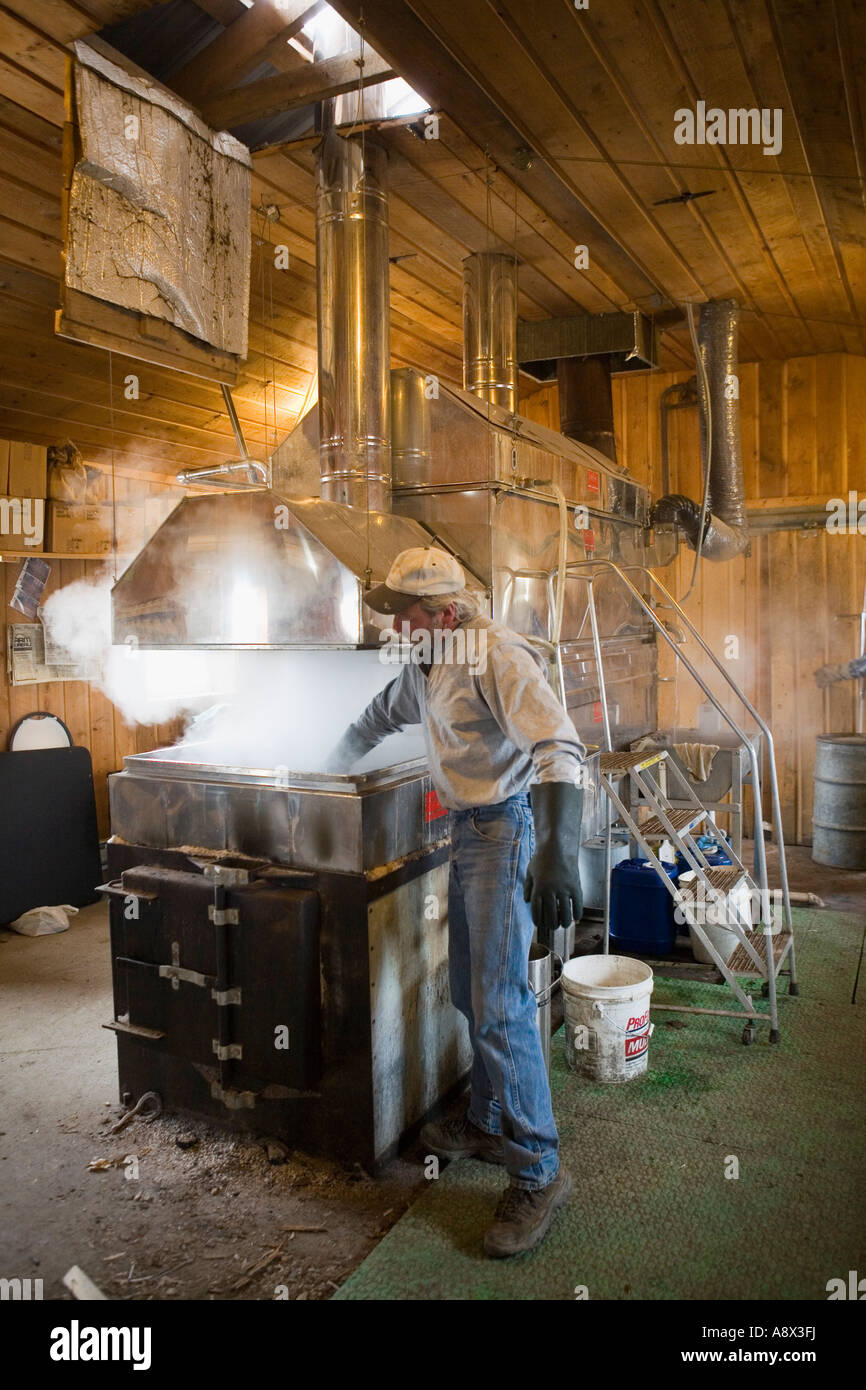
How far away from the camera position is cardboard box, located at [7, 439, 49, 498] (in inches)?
183

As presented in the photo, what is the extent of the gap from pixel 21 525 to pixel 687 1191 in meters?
4.41

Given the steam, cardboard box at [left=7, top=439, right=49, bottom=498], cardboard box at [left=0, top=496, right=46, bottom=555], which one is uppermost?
cardboard box at [left=7, top=439, right=49, bottom=498]

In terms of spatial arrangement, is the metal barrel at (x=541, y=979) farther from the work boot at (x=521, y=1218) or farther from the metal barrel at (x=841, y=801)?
the metal barrel at (x=841, y=801)

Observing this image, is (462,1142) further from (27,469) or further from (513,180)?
(27,469)

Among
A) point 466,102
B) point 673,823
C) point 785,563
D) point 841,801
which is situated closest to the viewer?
point 466,102

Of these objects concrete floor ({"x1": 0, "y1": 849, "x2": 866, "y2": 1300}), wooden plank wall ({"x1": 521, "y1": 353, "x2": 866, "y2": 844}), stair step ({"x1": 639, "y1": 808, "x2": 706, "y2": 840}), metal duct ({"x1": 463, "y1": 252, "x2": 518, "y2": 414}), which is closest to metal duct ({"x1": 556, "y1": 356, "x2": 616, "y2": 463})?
Answer: metal duct ({"x1": 463, "y1": 252, "x2": 518, "y2": 414})

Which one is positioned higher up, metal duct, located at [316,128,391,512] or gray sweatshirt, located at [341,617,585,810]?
metal duct, located at [316,128,391,512]

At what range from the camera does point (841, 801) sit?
18.1 ft

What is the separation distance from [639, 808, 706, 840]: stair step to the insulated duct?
2.16 metres

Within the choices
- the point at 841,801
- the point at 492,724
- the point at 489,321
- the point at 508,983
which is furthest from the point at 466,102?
the point at 841,801

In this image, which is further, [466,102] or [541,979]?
[466,102]

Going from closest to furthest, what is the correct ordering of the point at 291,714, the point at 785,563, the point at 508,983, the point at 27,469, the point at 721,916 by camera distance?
the point at 508,983 → the point at 721,916 → the point at 291,714 → the point at 27,469 → the point at 785,563

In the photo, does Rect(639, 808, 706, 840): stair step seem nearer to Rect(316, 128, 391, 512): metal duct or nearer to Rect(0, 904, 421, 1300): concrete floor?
Rect(0, 904, 421, 1300): concrete floor
